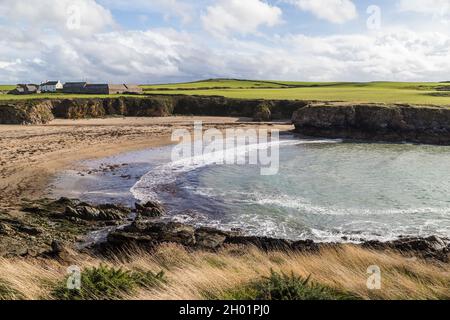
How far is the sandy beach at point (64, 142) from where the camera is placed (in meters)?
26.0

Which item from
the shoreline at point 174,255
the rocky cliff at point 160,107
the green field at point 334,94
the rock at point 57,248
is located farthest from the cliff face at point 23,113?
the rock at point 57,248

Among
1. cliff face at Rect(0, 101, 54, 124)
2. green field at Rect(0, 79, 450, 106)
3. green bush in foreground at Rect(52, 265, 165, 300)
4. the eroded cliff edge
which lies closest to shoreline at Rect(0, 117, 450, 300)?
green bush in foreground at Rect(52, 265, 165, 300)

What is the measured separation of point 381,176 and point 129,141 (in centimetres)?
2521

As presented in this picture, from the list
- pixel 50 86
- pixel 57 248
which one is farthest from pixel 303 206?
pixel 50 86

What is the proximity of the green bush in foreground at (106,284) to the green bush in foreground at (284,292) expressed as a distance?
1.53 metres

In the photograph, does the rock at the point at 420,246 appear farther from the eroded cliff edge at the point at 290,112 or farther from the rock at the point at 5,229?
the eroded cliff edge at the point at 290,112

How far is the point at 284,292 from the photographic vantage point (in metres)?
7.18

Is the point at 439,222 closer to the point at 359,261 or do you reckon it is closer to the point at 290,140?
the point at 359,261

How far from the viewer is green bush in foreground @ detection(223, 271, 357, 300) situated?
22.9 ft

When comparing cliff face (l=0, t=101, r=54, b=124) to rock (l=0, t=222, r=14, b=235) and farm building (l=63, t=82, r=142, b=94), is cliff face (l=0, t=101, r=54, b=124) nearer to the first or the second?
farm building (l=63, t=82, r=142, b=94)

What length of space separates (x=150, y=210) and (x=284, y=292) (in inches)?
542

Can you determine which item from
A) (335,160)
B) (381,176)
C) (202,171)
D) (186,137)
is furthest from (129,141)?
(381,176)

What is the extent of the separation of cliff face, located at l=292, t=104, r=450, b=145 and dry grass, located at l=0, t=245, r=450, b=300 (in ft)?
127

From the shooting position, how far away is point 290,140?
47.5 m
